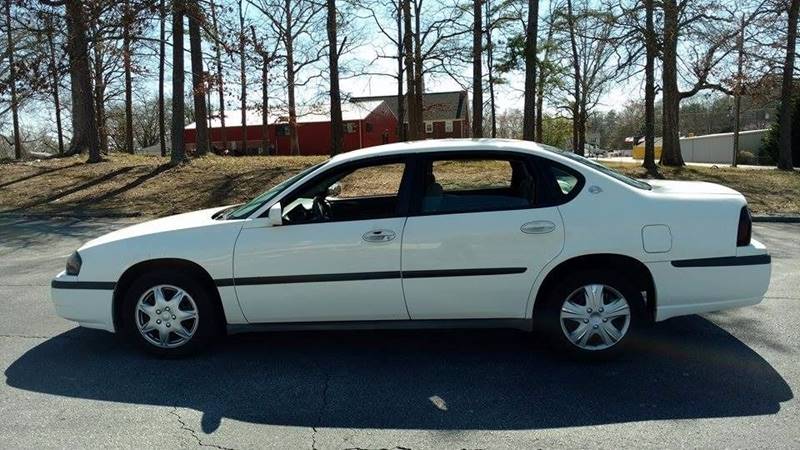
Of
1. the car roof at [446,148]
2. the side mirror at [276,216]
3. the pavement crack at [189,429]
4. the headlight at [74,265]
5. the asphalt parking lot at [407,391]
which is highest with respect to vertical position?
the car roof at [446,148]

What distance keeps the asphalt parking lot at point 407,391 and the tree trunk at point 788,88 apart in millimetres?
19544

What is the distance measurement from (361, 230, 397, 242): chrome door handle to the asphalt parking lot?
3.08 ft

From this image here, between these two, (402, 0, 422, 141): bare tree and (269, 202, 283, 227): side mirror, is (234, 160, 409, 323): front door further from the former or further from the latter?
(402, 0, 422, 141): bare tree

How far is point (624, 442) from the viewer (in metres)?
3.03

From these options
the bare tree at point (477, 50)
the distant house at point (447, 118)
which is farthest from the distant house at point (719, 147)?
the bare tree at point (477, 50)

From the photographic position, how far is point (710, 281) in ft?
12.7

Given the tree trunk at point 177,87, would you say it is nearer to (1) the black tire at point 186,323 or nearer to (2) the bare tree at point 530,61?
(2) the bare tree at point 530,61

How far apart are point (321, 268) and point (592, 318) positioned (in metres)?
1.93

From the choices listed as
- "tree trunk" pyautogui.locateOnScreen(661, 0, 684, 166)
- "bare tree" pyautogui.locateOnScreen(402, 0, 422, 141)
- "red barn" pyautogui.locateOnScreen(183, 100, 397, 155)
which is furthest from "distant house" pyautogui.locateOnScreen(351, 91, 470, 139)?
"tree trunk" pyautogui.locateOnScreen(661, 0, 684, 166)

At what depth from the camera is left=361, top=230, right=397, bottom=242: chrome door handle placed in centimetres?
389

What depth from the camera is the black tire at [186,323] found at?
4.09m

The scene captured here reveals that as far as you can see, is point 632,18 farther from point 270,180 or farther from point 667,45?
point 270,180

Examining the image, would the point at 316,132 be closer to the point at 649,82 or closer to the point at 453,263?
the point at 649,82

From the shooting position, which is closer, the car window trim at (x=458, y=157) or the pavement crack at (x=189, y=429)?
the pavement crack at (x=189, y=429)
